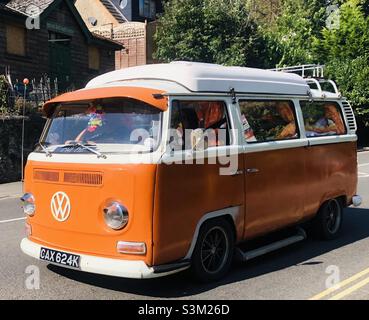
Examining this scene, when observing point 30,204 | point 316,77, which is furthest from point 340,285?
point 316,77

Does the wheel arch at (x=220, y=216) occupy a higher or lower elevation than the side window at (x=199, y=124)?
lower

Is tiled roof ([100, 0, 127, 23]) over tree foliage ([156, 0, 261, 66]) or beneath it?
over

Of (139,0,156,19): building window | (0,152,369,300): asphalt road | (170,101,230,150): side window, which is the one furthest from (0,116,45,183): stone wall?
(139,0,156,19): building window

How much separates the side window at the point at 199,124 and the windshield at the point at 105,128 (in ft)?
0.71

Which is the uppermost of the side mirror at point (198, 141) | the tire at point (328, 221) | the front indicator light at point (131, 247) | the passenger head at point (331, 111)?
the passenger head at point (331, 111)

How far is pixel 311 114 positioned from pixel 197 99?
242 cm

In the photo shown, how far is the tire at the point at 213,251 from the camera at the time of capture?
18.3ft

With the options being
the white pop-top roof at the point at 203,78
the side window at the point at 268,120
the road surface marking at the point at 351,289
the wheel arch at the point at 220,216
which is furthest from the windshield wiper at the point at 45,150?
the road surface marking at the point at 351,289

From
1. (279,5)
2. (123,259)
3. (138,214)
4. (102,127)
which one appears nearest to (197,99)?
(102,127)

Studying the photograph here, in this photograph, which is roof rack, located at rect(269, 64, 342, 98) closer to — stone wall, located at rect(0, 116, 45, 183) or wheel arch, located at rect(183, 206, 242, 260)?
wheel arch, located at rect(183, 206, 242, 260)

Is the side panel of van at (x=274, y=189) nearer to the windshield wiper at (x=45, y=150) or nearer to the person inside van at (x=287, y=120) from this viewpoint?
the person inside van at (x=287, y=120)

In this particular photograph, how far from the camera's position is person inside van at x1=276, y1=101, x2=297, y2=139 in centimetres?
685

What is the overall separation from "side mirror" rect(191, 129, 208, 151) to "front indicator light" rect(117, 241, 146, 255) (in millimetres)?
1136

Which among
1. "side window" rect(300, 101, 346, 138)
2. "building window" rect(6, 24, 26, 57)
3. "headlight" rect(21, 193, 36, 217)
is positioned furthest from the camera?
"building window" rect(6, 24, 26, 57)
